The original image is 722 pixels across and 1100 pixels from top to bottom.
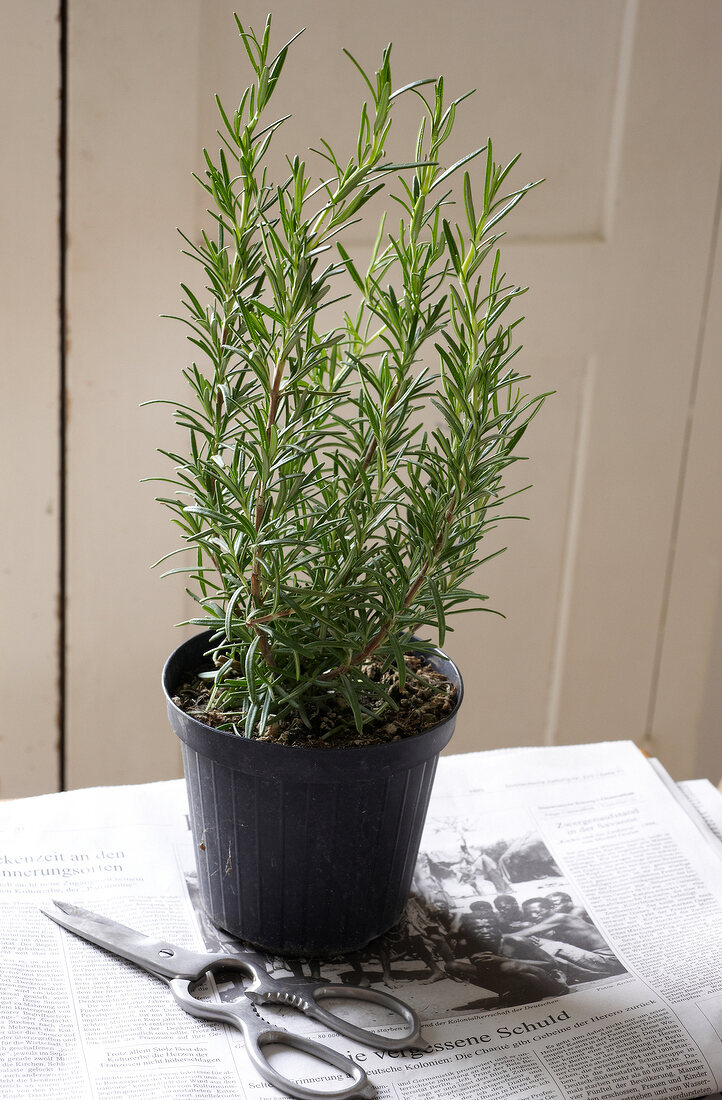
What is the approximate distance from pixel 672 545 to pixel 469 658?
0.30 m

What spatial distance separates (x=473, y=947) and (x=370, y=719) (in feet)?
0.50

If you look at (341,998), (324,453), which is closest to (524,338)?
(324,453)

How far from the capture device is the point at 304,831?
1.80ft

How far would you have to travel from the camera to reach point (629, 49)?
1129 mm

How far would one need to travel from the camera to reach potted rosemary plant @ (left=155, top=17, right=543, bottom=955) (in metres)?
0.51

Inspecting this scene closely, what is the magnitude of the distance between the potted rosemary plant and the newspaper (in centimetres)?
6

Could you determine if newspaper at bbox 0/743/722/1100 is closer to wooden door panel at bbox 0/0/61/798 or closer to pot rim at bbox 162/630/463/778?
pot rim at bbox 162/630/463/778

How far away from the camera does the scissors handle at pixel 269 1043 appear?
0.48 m

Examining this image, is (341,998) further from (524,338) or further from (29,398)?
(524,338)

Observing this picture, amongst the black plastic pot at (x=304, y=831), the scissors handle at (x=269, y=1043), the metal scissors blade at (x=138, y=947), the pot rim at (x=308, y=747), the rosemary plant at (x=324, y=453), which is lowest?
the scissors handle at (x=269, y=1043)

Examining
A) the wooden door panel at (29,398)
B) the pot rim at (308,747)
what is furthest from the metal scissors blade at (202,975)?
the wooden door panel at (29,398)

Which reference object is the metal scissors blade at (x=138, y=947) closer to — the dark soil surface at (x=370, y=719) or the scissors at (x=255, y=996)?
the scissors at (x=255, y=996)

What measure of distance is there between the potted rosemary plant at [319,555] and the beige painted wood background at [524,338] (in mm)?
542

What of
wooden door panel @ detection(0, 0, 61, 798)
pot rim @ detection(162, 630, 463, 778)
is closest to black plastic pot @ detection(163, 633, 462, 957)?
pot rim @ detection(162, 630, 463, 778)
